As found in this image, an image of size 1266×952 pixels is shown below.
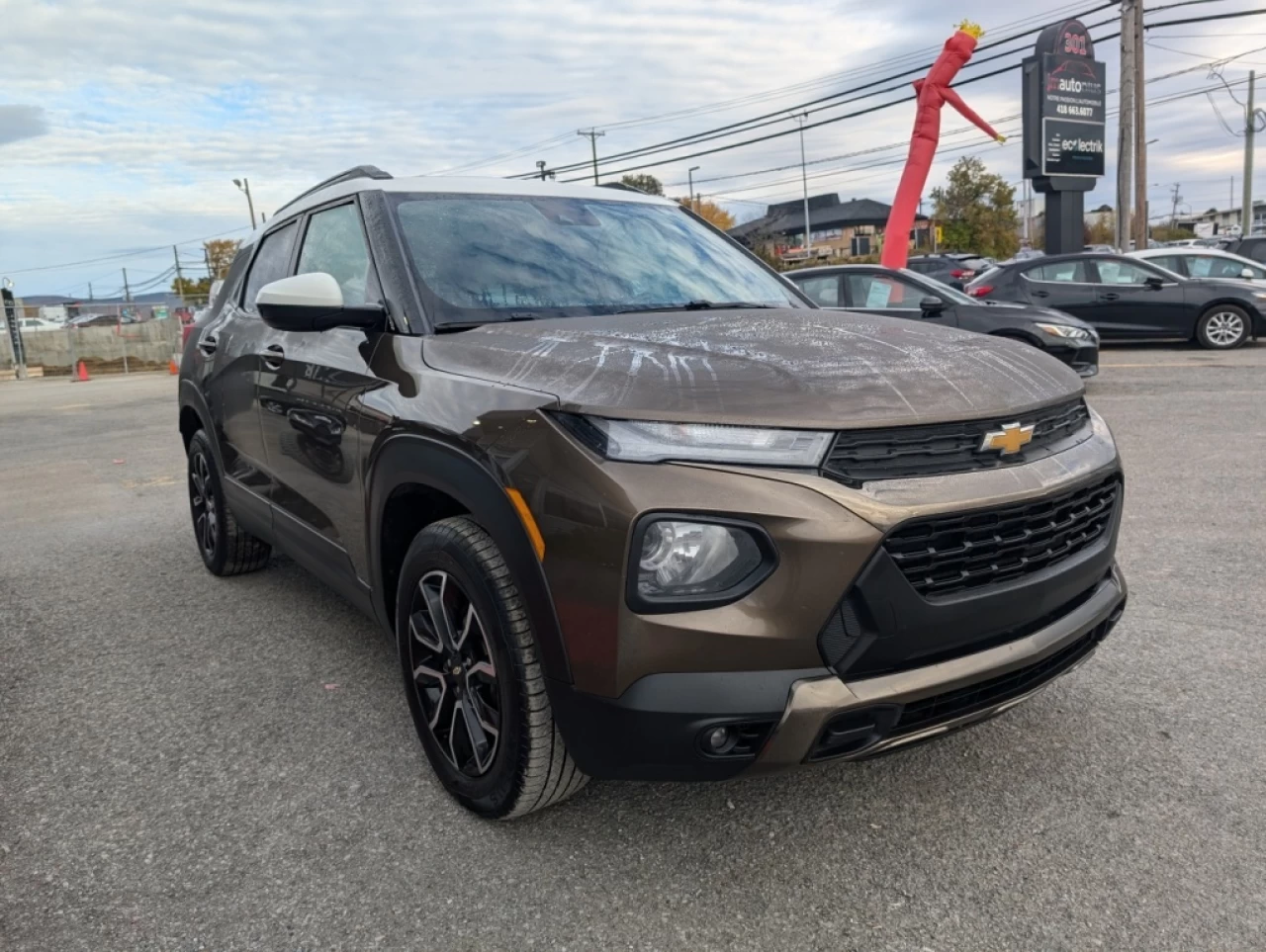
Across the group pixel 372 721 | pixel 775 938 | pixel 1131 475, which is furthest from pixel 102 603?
pixel 1131 475

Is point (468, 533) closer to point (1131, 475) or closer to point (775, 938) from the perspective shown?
point (775, 938)

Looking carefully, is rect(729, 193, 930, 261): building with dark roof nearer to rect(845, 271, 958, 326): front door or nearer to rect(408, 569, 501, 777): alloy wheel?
rect(845, 271, 958, 326): front door

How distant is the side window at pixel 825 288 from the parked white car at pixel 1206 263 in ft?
19.4

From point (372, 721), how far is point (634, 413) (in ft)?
5.57

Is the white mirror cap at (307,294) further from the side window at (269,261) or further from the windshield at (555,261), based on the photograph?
the side window at (269,261)

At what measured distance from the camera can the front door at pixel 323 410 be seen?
3.00 m

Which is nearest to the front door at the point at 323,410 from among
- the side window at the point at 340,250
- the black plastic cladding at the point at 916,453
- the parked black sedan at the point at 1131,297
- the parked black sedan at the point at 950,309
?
the side window at the point at 340,250

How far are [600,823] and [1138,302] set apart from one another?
530 inches

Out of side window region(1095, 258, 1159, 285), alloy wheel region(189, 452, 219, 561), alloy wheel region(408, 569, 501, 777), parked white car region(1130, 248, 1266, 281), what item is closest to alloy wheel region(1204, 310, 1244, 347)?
parked white car region(1130, 248, 1266, 281)

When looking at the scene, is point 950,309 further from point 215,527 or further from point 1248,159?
point 1248,159

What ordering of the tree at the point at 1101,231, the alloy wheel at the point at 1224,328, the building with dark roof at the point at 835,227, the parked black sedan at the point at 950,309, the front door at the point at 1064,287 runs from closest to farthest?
1. the parked black sedan at the point at 950,309
2. the alloy wheel at the point at 1224,328
3. the front door at the point at 1064,287
4. the tree at the point at 1101,231
5. the building with dark roof at the point at 835,227

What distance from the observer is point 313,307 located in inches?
112

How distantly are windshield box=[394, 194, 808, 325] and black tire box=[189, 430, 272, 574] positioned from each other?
207cm

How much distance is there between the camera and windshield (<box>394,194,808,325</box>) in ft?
9.71
